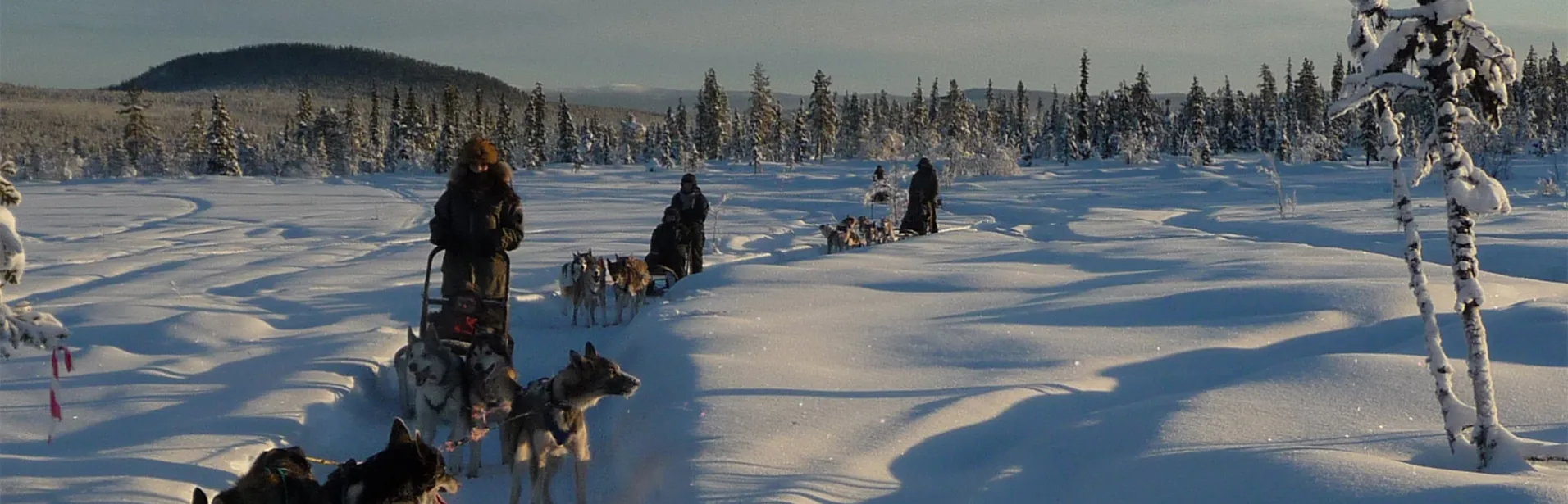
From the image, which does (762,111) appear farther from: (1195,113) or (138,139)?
(138,139)

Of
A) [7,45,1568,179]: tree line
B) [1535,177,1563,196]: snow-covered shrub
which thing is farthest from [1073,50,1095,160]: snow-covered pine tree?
[1535,177,1563,196]: snow-covered shrub

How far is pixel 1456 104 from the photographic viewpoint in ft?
12.2

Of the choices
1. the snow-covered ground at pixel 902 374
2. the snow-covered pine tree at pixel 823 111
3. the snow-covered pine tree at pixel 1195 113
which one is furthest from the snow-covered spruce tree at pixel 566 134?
the snow-covered ground at pixel 902 374

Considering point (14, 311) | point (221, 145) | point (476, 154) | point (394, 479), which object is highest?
point (221, 145)

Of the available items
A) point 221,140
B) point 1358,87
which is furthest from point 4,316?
point 221,140

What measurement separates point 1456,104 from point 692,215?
936 cm

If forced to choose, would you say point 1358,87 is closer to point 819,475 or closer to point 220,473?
point 819,475

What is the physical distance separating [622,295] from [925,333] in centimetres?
416

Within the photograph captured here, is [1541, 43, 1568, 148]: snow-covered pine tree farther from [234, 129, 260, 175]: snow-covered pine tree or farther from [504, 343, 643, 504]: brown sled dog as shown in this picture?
[234, 129, 260, 175]: snow-covered pine tree

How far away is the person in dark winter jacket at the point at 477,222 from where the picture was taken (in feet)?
21.0

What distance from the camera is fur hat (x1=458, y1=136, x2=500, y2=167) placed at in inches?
249

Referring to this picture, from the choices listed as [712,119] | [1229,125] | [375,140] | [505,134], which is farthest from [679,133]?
[1229,125]

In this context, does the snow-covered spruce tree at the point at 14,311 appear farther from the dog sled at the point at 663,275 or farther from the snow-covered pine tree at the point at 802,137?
the snow-covered pine tree at the point at 802,137

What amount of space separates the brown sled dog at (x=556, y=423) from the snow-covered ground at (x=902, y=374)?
13.4 inches
